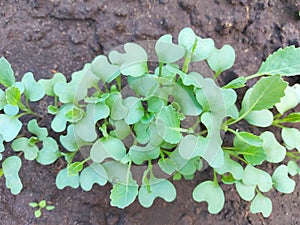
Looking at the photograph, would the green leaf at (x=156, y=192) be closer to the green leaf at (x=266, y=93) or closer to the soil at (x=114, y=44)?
the soil at (x=114, y=44)

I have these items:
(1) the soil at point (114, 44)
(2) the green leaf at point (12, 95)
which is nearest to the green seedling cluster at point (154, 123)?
(2) the green leaf at point (12, 95)

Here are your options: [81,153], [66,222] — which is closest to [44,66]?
[81,153]

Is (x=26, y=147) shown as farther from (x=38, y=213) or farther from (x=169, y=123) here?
(x=169, y=123)

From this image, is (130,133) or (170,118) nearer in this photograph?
(170,118)

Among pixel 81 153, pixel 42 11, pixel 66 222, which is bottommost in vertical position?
pixel 66 222

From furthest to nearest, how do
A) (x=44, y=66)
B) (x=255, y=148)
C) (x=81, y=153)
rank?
1. (x=44, y=66)
2. (x=81, y=153)
3. (x=255, y=148)

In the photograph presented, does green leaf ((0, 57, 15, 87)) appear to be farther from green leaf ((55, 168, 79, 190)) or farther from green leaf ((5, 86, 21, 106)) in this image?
green leaf ((55, 168, 79, 190))

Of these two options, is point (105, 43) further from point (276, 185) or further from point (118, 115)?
point (276, 185)
